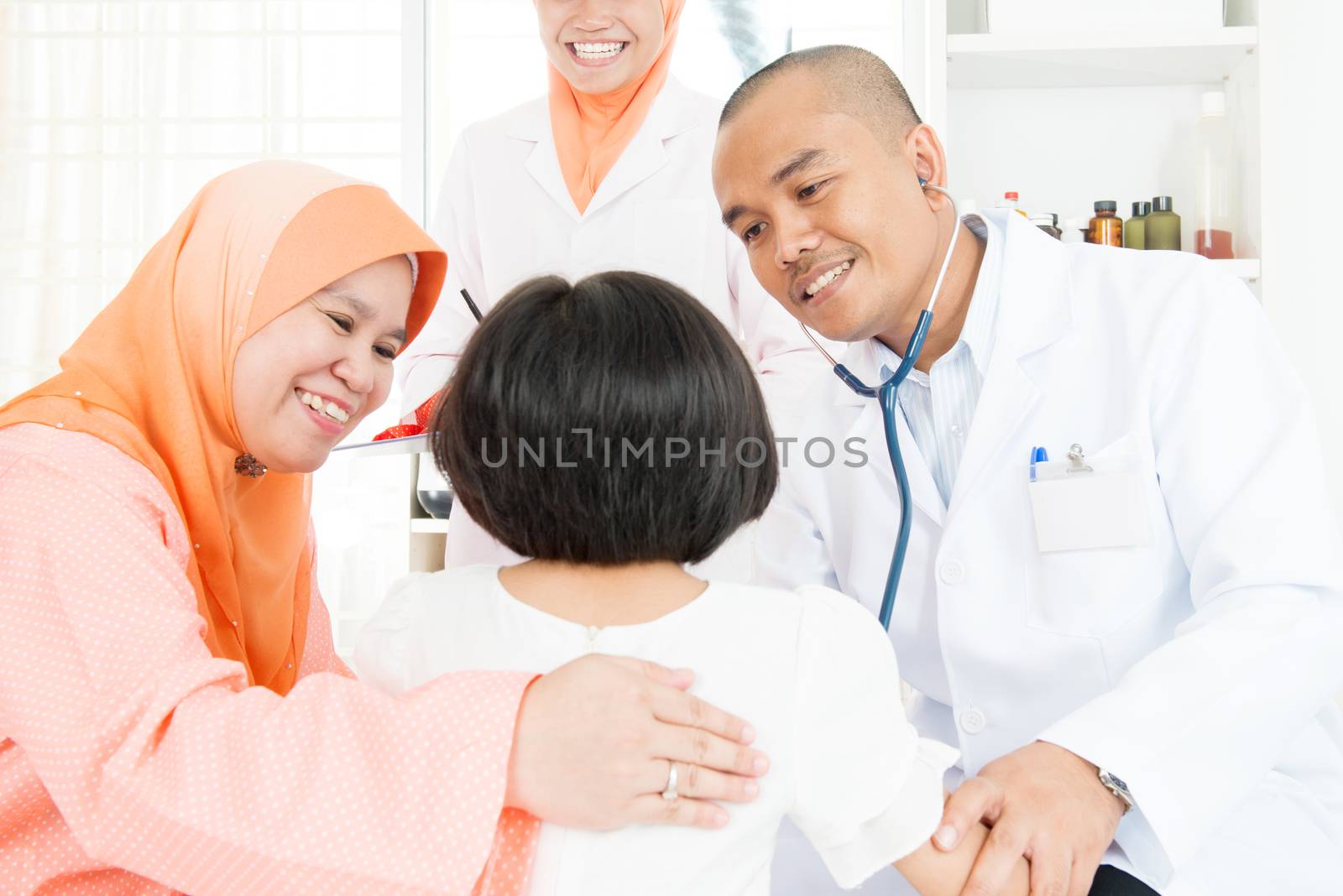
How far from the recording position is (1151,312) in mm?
1353

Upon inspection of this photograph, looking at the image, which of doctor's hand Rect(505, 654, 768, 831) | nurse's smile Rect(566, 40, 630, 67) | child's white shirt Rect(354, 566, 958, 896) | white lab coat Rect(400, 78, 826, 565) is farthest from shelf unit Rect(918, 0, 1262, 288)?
doctor's hand Rect(505, 654, 768, 831)

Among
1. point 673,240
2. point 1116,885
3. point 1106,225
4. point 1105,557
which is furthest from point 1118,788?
point 1106,225

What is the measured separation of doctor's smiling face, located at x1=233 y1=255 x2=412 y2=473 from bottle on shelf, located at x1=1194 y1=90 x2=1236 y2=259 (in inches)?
66.8

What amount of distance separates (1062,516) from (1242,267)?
1.20 metres

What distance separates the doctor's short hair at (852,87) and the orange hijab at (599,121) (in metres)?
0.69

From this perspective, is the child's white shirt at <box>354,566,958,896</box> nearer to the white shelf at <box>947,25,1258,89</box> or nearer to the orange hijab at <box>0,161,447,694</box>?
the orange hijab at <box>0,161,447,694</box>

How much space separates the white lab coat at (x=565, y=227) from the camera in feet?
6.72

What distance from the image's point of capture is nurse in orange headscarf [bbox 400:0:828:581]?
204 centimetres

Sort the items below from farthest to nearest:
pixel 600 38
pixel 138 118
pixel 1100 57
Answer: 1. pixel 138 118
2. pixel 1100 57
3. pixel 600 38

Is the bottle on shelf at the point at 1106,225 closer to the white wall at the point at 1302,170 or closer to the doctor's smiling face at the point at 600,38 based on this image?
the white wall at the point at 1302,170

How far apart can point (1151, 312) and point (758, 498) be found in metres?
0.63

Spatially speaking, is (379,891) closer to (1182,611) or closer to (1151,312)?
(1182,611)

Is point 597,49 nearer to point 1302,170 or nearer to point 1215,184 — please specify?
point 1215,184

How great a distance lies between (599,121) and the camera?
2.21 m
